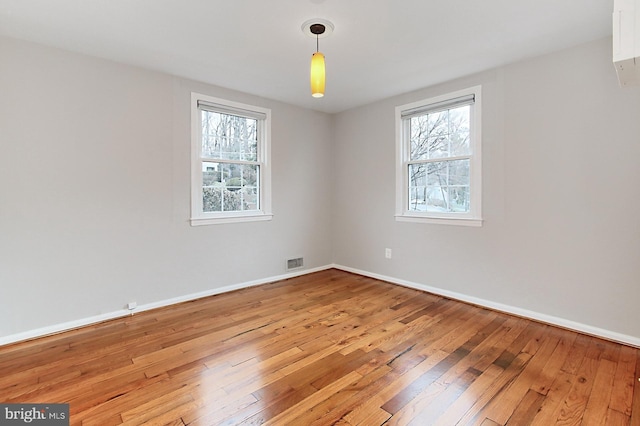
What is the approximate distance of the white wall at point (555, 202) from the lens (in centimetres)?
246

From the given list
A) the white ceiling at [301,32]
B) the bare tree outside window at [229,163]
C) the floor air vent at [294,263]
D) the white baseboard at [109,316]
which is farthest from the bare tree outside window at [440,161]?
the white baseboard at [109,316]

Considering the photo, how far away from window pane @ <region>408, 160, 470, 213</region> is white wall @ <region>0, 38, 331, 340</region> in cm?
220

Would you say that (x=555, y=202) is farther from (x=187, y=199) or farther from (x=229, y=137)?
(x=187, y=199)

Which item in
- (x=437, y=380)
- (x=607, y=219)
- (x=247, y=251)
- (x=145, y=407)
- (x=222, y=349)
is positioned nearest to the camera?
(x=145, y=407)

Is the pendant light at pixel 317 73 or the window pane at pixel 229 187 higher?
the pendant light at pixel 317 73

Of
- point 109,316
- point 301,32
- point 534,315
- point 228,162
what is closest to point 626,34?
point 301,32

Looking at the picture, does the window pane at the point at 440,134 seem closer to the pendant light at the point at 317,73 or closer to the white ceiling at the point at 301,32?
the white ceiling at the point at 301,32

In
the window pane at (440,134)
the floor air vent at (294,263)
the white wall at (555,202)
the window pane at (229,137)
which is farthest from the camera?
the floor air vent at (294,263)

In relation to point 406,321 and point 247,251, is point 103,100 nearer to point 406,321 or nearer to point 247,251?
point 247,251

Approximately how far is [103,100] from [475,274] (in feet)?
13.2

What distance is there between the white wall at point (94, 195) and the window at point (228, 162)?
118 millimetres

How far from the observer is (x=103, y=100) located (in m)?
2.88

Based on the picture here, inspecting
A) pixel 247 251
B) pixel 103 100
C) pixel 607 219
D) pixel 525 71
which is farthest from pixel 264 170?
pixel 607 219

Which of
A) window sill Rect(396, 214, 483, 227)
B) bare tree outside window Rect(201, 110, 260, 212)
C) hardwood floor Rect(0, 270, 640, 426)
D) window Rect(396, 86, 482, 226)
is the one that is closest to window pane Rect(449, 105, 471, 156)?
window Rect(396, 86, 482, 226)
